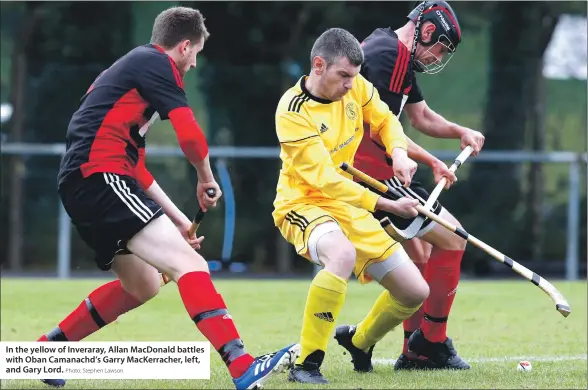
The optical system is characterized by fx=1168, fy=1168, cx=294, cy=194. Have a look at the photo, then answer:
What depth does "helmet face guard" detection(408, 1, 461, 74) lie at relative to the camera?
249 inches

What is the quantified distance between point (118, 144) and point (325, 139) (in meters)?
1.10

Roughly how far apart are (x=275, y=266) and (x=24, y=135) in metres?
3.48

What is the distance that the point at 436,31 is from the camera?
6.32 metres

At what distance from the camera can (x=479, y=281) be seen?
13.4m

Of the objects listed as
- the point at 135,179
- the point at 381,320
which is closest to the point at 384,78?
the point at 381,320

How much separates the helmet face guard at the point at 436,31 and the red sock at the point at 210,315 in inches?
78.9

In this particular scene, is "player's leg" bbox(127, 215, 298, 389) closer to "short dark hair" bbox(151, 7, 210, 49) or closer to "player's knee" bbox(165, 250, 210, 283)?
"player's knee" bbox(165, 250, 210, 283)

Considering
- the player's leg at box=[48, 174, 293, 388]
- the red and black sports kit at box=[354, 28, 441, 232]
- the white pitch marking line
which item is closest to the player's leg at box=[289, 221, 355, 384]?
the player's leg at box=[48, 174, 293, 388]

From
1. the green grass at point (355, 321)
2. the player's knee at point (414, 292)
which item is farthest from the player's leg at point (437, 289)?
the player's knee at point (414, 292)

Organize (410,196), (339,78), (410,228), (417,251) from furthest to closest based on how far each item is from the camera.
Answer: (417,251)
(410,196)
(410,228)
(339,78)

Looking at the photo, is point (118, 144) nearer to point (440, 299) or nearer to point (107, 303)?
point (107, 303)

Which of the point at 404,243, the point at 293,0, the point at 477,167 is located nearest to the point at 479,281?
the point at 477,167

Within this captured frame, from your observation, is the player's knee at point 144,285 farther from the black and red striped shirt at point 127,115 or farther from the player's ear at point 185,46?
the player's ear at point 185,46

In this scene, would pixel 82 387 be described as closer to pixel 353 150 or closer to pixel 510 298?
pixel 353 150
